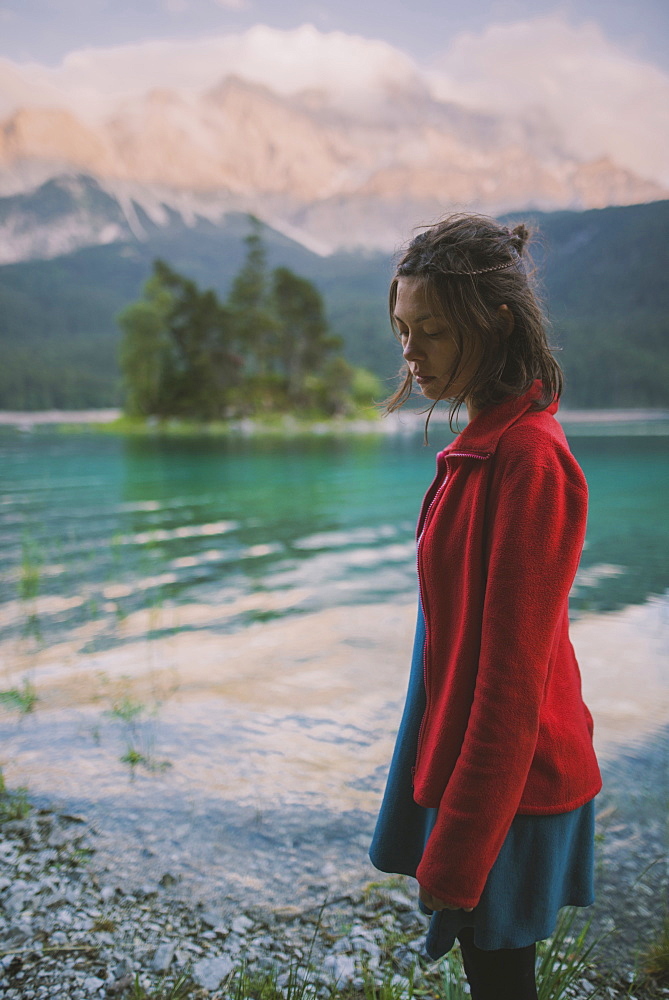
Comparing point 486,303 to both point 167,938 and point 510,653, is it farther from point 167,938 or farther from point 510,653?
point 167,938

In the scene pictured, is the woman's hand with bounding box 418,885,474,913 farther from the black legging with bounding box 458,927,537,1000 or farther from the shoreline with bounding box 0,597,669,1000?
the shoreline with bounding box 0,597,669,1000

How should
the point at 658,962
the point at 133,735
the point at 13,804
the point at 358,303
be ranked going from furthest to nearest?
the point at 358,303 → the point at 133,735 → the point at 13,804 → the point at 658,962

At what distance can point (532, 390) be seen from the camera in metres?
1.09

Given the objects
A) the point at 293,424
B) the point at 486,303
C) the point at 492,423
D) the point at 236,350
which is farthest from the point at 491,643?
the point at 236,350

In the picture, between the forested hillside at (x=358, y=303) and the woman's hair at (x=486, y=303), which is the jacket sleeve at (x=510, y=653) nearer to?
the woman's hair at (x=486, y=303)

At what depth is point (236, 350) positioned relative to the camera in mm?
62750

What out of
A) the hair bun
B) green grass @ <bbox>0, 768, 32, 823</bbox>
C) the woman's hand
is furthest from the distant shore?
the woman's hand

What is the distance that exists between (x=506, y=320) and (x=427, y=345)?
0.14 metres

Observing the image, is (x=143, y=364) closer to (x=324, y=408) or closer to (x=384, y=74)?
(x=324, y=408)

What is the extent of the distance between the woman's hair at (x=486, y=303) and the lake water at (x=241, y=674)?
213 centimetres

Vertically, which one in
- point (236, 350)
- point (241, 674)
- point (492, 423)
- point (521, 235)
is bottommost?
point (241, 674)

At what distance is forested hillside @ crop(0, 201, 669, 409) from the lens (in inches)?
501

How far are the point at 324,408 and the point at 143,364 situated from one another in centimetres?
1624

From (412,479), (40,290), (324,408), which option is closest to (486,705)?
(412,479)
